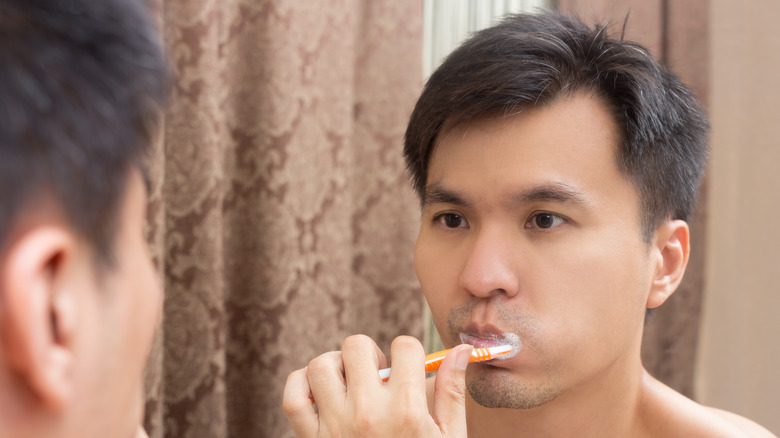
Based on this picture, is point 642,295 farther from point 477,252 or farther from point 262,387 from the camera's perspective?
point 262,387

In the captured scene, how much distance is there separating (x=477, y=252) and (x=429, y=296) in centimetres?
16

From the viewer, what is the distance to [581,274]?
1194mm

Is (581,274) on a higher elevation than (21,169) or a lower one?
lower

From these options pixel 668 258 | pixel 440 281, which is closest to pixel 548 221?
pixel 440 281

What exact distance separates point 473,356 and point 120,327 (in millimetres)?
684

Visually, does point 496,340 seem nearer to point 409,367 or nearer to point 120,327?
point 409,367

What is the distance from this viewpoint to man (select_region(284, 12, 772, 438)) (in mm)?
1173

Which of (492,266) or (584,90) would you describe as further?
(584,90)

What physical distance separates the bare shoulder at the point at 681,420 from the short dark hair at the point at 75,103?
4.25 feet

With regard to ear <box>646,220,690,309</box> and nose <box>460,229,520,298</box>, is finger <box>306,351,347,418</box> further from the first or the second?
ear <box>646,220,690,309</box>

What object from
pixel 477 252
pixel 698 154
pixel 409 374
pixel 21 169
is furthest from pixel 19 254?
pixel 698 154

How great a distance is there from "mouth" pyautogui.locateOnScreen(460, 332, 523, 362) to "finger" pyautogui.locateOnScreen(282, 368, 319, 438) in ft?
1.03

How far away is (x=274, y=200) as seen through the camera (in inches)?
83.0

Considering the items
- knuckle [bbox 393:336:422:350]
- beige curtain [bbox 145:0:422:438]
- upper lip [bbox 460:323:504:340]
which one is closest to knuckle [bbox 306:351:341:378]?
knuckle [bbox 393:336:422:350]
